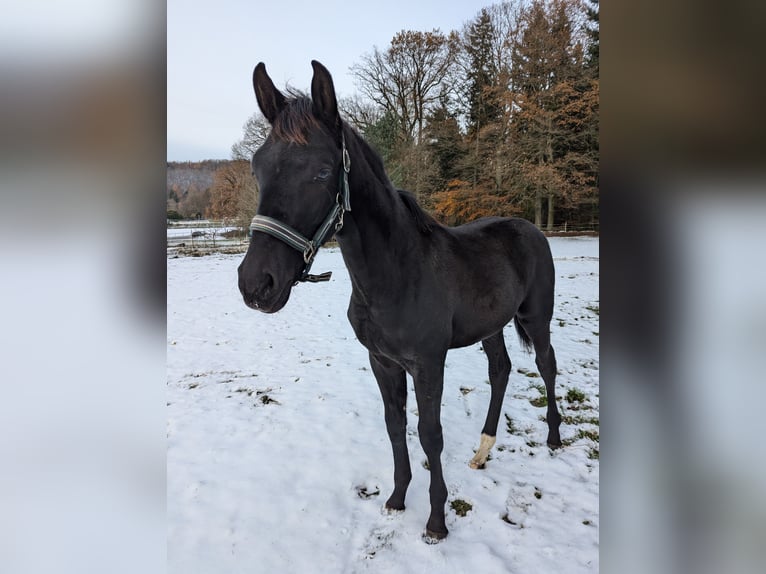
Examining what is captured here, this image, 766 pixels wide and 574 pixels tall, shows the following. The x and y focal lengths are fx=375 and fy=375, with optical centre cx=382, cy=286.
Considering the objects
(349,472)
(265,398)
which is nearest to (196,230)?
(265,398)

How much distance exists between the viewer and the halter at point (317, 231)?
139cm

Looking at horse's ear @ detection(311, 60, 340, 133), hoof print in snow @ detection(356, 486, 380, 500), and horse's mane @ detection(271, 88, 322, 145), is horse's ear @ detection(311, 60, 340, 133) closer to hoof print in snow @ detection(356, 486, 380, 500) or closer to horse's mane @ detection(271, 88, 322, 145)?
horse's mane @ detection(271, 88, 322, 145)

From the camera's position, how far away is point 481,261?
2475mm

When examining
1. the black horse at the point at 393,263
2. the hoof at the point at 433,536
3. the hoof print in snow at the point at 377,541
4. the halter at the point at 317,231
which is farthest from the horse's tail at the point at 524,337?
the halter at the point at 317,231

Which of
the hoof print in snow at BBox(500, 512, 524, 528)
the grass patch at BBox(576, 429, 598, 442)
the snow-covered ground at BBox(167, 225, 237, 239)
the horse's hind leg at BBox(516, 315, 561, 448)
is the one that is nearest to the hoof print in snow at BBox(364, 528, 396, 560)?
the hoof print in snow at BBox(500, 512, 524, 528)

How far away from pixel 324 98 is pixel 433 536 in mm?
2324

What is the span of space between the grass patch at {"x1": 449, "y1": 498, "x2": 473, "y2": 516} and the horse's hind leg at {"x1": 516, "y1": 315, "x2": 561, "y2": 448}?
981 millimetres

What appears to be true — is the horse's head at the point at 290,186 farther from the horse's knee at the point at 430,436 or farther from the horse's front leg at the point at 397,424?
the horse's knee at the point at 430,436

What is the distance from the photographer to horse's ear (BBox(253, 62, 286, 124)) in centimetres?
156

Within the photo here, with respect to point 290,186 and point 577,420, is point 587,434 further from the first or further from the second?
point 290,186

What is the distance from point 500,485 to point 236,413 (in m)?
2.44

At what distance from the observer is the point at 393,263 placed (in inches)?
77.0
